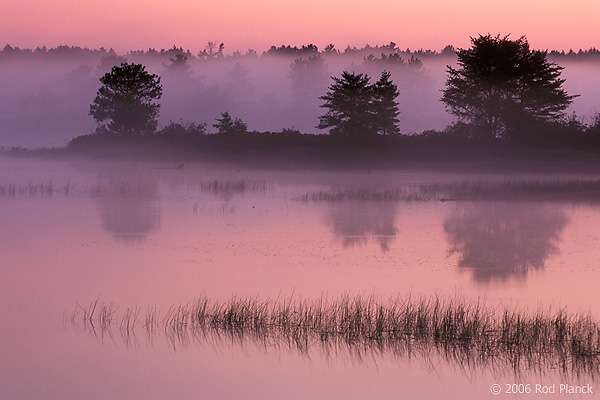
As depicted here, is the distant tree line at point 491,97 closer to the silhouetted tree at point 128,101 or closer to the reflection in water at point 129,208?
the silhouetted tree at point 128,101

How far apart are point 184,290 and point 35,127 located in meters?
143

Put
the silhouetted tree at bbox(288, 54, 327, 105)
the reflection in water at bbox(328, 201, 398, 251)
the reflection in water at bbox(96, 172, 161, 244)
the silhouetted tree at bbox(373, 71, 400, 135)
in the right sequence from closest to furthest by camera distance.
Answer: the reflection in water at bbox(328, 201, 398, 251), the reflection in water at bbox(96, 172, 161, 244), the silhouetted tree at bbox(373, 71, 400, 135), the silhouetted tree at bbox(288, 54, 327, 105)

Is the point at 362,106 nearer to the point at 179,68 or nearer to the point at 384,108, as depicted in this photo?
the point at 384,108

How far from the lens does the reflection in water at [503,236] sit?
21375mm

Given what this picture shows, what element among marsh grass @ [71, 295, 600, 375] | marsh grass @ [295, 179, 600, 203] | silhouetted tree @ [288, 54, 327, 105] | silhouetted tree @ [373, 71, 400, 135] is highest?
silhouetted tree @ [288, 54, 327, 105]

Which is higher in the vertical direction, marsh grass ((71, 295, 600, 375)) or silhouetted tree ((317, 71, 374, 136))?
silhouetted tree ((317, 71, 374, 136))

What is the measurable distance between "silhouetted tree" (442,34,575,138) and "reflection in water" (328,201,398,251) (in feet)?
136

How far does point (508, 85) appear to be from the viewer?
78312 millimetres

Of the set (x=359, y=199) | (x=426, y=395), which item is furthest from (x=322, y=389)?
(x=359, y=199)

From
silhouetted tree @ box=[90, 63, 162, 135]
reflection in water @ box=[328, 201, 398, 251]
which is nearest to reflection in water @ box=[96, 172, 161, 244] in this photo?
reflection in water @ box=[328, 201, 398, 251]

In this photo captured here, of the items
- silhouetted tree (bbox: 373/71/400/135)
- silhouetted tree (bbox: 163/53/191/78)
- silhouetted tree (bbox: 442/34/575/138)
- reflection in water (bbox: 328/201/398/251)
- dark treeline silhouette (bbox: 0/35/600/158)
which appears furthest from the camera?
silhouetted tree (bbox: 163/53/191/78)

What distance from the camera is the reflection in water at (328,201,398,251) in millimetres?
26844

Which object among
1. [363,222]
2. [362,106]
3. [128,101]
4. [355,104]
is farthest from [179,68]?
[363,222]

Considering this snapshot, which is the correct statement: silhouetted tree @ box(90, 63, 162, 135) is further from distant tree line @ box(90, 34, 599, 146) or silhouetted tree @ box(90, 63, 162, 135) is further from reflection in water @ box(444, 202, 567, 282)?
reflection in water @ box(444, 202, 567, 282)
